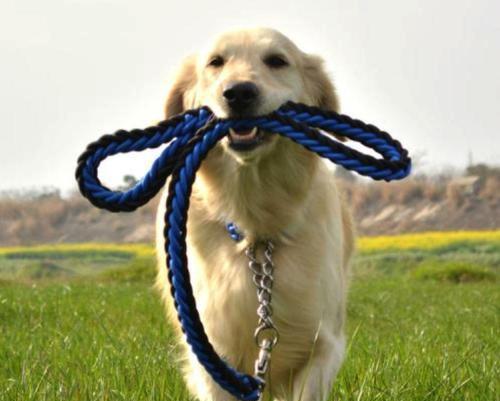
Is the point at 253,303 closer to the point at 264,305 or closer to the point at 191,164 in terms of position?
the point at 264,305

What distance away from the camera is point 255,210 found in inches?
146

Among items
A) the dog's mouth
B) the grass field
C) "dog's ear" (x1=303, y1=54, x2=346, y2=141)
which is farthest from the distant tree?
the dog's mouth

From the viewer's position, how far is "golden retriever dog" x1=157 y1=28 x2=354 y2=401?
3611 millimetres

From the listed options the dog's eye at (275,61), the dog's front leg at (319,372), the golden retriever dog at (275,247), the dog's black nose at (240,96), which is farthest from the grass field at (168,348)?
the dog's eye at (275,61)

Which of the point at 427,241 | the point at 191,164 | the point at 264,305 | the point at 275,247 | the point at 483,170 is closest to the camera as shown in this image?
the point at 191,164

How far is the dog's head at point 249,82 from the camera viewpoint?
3.18 meters

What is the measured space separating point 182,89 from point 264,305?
1.58m

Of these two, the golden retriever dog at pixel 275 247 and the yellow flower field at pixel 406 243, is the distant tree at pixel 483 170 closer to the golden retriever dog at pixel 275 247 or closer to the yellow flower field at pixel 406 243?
the yellow flower field at pixel 406 243

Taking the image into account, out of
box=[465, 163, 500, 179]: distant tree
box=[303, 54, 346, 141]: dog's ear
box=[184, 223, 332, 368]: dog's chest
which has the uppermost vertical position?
box=[303, 54, 346, 141]: dog's ear

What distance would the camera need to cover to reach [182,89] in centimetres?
429

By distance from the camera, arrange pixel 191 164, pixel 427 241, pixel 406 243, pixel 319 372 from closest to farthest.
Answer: pixel 191 164
pixel 319 372
pixel 427 241
pixel 406 243

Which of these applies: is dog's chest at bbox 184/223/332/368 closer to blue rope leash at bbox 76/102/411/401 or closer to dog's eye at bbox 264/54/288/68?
blue rope leash at bbox 76/102/411/401

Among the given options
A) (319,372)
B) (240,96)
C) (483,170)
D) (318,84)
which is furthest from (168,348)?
(483,170)

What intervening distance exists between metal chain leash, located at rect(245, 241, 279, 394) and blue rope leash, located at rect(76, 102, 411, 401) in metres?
0.09
